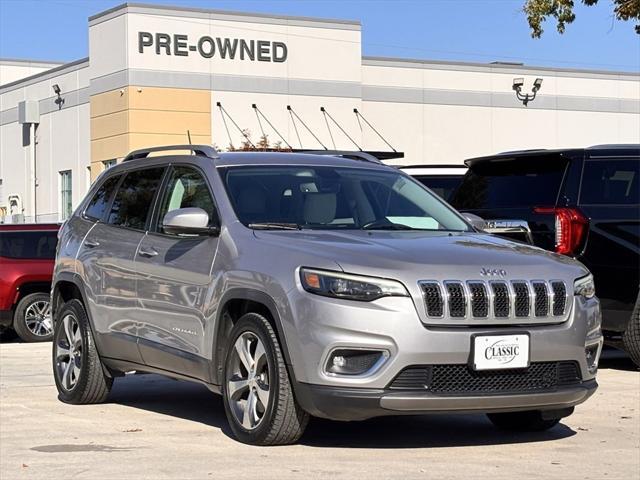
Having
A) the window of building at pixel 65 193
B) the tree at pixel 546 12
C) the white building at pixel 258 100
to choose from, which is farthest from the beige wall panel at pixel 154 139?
the tree at pixel 546 12

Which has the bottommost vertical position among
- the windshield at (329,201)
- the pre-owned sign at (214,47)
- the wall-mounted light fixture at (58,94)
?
the windshield at (329,201)

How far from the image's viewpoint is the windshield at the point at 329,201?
8000 millimetres

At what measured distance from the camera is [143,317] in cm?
857

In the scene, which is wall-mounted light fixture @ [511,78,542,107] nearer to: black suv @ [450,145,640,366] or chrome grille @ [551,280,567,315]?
black suv @ [450,145,640,366]

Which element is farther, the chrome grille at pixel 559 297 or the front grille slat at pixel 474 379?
the chrome grille at pixel 559 297

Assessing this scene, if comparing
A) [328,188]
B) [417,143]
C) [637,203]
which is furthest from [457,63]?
[328,188]

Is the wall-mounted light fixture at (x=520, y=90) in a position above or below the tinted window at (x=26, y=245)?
above

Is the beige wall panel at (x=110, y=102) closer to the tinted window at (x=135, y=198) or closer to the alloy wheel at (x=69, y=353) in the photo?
the alloy wheel at (x=69, y=353)

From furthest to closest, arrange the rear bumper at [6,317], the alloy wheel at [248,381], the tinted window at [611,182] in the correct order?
the rear bumper at [6,317], the tinted window at [611,182], the alloy wheel at [248,381]

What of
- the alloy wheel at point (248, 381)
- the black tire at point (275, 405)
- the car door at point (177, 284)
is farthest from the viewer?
the car door at point (177, 284)

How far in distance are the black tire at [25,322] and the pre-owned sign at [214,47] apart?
28.4 metres

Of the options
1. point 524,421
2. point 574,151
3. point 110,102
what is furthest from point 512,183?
point 110,102

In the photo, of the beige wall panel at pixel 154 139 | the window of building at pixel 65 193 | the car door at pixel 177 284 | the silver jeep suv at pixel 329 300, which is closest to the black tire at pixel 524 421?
the silver jeep suv at pixel 329 300

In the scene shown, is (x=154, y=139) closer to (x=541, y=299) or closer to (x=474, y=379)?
(x=541, y=299)
